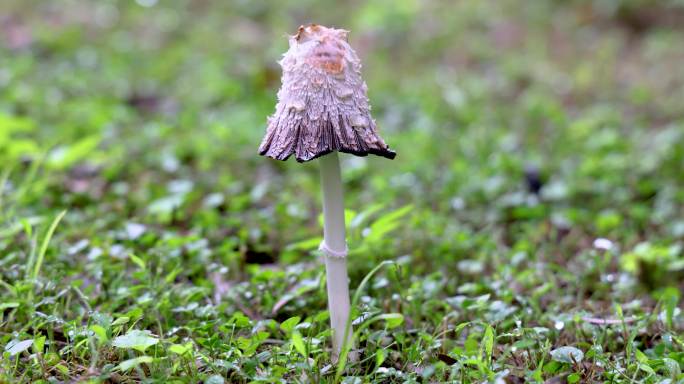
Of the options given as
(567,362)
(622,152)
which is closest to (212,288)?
(567,362)

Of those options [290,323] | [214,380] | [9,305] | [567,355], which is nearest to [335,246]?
[290,323]

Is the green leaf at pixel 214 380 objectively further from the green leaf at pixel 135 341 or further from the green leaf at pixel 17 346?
the green leaf at pixel 17 346

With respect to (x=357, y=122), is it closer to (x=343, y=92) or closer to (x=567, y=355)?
(x=343, y=92)

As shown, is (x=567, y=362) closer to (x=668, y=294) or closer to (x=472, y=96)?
(x=668, y=294)

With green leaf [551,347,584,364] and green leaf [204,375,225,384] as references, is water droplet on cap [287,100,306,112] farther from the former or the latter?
green leaf [551,347,584,364]

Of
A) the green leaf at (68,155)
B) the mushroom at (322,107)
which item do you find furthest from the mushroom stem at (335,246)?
the green leaf at (68,155)
